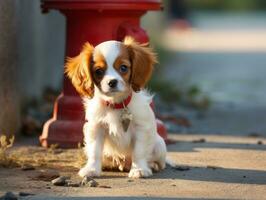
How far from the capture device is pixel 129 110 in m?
5.88

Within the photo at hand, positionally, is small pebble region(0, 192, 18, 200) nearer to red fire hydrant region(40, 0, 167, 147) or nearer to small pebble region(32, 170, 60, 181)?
small pebble region(32, 170, 60, 181)

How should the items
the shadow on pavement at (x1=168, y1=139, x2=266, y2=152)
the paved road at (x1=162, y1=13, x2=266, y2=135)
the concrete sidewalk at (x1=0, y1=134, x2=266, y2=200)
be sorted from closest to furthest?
the concrete sidewalk at (x1=0, y1=134, x2=266, y2=200)
the shadow on pavement at (x1=168, y1=139, x2=266, y2=152)
the paved road at (x1=162, y1=13, x2=266, y2=135)

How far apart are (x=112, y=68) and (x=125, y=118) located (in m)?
0.39

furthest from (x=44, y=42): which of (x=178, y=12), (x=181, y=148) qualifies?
(x=178, y=12)

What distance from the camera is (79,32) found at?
23.4 ft

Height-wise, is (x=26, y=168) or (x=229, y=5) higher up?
(x=229, y=5)

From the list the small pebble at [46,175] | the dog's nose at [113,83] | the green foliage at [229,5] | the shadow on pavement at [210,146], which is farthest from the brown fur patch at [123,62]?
the green foliage at [229,5]

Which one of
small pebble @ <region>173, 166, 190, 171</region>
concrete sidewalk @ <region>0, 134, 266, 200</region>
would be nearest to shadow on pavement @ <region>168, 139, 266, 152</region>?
concrete sidewalk @ <region>0, 134, 266, 200</region>

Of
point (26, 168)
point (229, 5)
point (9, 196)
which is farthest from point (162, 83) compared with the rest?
point (229, 5)

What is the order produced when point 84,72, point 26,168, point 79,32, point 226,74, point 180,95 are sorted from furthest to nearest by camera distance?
point 226,74, point 180,95, point 79,32, point 26,168, point 84,72

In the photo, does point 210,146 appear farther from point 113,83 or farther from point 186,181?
point 113,83

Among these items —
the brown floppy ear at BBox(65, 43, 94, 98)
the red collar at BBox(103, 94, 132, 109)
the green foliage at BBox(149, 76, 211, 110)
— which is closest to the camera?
the brown floppy ear at BBox(65, 43, 94, 98)

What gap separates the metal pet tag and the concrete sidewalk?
354mm

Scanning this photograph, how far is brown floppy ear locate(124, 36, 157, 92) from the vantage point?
19.3ft
